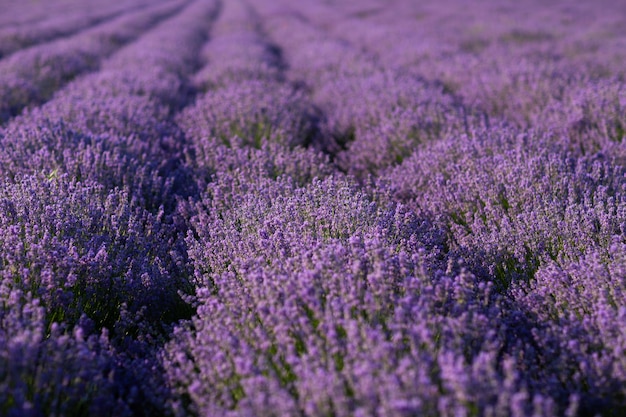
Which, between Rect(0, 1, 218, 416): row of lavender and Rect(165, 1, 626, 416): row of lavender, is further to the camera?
Rect(0, 1, 218, 416): row of lavender

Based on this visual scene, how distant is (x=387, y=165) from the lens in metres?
3.55

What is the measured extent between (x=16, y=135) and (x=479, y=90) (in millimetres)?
3908

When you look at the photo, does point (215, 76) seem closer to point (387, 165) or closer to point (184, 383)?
Result: point (387, 165)

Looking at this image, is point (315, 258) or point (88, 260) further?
point (88, 260)

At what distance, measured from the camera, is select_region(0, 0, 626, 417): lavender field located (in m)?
1.38

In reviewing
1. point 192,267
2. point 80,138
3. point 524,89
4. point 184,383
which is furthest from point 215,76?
point 184,383

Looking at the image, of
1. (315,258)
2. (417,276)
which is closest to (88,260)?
(315,258)

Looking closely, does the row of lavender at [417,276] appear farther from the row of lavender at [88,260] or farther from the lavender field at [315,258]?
the row of lavender at [88,260]

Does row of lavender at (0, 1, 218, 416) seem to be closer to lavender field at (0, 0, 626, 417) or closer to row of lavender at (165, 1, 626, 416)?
lavender field at (0, 0, 626, 417)

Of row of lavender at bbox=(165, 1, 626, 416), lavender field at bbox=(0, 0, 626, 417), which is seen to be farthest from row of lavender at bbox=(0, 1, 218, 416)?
row of lavender at bbox=(165, 1, 626, 416)

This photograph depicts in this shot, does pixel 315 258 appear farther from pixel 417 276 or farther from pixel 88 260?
pixel 88 260

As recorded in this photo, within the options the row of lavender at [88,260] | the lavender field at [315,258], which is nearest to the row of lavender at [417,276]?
the lavender field at [315,258]

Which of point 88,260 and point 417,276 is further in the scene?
point 88,260

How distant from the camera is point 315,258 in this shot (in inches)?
68.7
